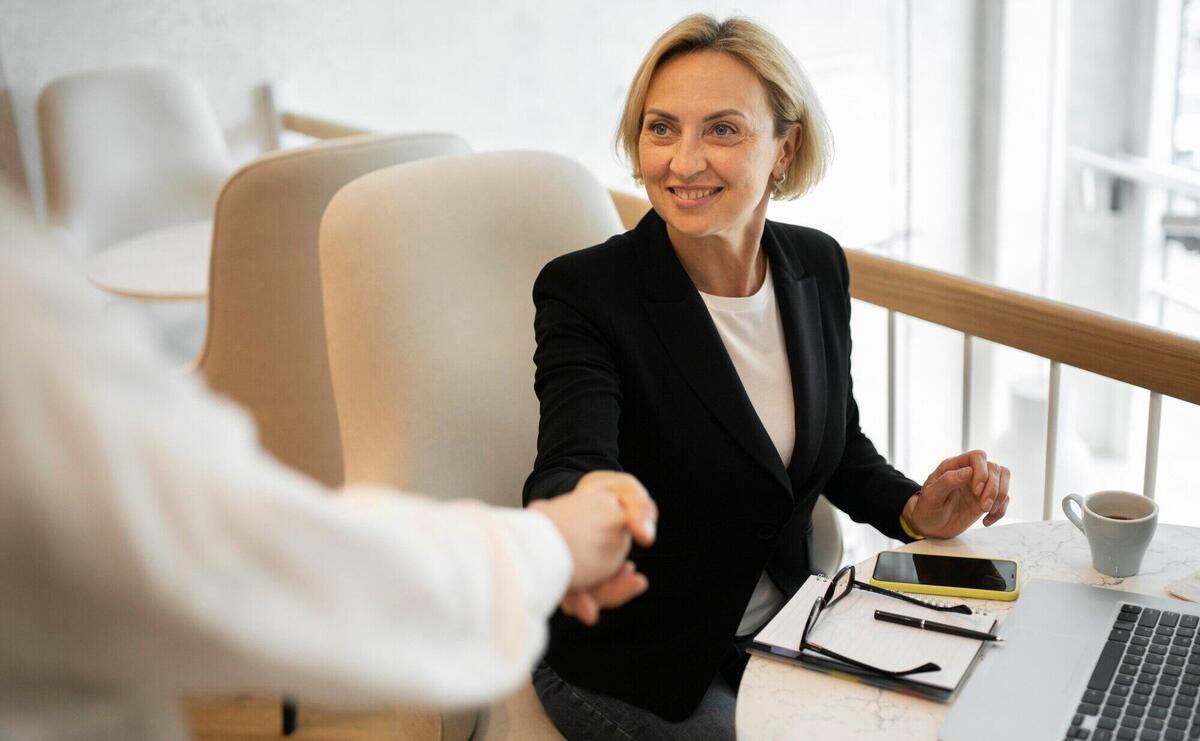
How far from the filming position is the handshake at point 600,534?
81 cm

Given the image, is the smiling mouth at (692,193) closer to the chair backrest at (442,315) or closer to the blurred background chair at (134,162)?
the chair backrest at (442,315)

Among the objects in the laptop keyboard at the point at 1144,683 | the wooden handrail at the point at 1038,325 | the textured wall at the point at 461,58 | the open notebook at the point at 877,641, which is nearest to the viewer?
the laptop keyboard at the point at 1144,683

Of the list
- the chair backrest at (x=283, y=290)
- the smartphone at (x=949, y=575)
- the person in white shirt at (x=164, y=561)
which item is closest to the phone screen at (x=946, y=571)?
the smartphone at (x=949, y=575)

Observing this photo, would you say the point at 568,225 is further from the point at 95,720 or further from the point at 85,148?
the point at 85,148

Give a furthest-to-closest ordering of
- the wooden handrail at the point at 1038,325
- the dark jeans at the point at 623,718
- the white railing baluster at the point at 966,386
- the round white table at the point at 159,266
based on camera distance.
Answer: the round white table at the point at 159,266 < the white railing baluster at the point at 966,386 < the wooden handrail at the point at 1038,325 < the dark jeans at the point at 623,718

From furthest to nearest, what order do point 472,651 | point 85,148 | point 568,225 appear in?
point 85,148, point 568,225, point 472,651

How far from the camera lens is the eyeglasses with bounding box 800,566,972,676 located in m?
1.09

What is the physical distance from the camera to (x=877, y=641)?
45.3 inches

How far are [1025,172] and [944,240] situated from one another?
1.53ft

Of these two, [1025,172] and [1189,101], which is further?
[1025,172]

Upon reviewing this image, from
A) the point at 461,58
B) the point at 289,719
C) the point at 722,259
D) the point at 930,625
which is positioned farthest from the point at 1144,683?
the point at 461,58

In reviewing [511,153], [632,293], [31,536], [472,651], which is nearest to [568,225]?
[511,153]

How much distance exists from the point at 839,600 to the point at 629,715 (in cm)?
31

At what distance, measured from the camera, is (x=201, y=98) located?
345 cm
